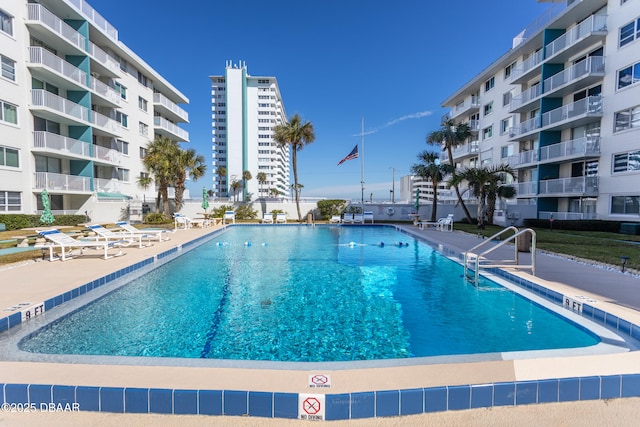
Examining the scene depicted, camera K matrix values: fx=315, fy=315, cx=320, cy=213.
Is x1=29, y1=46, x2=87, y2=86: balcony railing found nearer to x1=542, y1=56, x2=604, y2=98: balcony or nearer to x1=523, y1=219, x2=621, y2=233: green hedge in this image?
x1=542, y1=56, x2=604, y2=98: balcony

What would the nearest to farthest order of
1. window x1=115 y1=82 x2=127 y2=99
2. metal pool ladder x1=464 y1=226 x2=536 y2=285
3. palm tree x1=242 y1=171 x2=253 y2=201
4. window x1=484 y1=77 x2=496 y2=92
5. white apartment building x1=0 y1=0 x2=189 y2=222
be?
metal pool ladder x1=464 y1=226 x2=536 y2=285 → white apartment building x1=0 y1=0 x2=189 y2=222 → window x1=115 y1=82 x2=127 y2=99 → window x1=484 y1=77 x2=496 y2=92 → palm tree x1=242 y1=171 x2=253 y2=201

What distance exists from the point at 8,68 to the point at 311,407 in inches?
962

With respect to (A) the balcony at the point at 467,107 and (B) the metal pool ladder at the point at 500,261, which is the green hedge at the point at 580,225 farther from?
(A) the balcony at the point at 467,107

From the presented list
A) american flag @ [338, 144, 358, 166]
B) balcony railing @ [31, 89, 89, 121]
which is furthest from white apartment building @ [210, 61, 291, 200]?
balcony railing @ [31, 89, 89, 121]

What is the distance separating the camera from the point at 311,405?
8.48 ft

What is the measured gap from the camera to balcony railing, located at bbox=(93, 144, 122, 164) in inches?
917

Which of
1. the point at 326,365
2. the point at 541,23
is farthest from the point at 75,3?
the point at 541,23

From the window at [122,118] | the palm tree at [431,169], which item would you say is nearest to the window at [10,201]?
the window at [122,118]

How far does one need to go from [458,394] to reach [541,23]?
93.0 ft

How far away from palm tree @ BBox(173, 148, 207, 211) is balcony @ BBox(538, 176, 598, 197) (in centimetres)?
2625

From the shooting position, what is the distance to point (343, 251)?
40.5 feet

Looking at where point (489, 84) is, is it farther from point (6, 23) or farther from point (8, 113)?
point (8, 113)

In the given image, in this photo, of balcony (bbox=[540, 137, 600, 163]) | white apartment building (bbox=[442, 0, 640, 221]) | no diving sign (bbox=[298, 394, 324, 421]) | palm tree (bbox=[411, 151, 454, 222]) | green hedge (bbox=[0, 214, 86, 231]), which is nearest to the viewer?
no diving sign (bbox=[298, 394, 324, 421])

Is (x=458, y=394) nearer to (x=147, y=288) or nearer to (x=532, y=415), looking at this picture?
(x=532, y=415)
